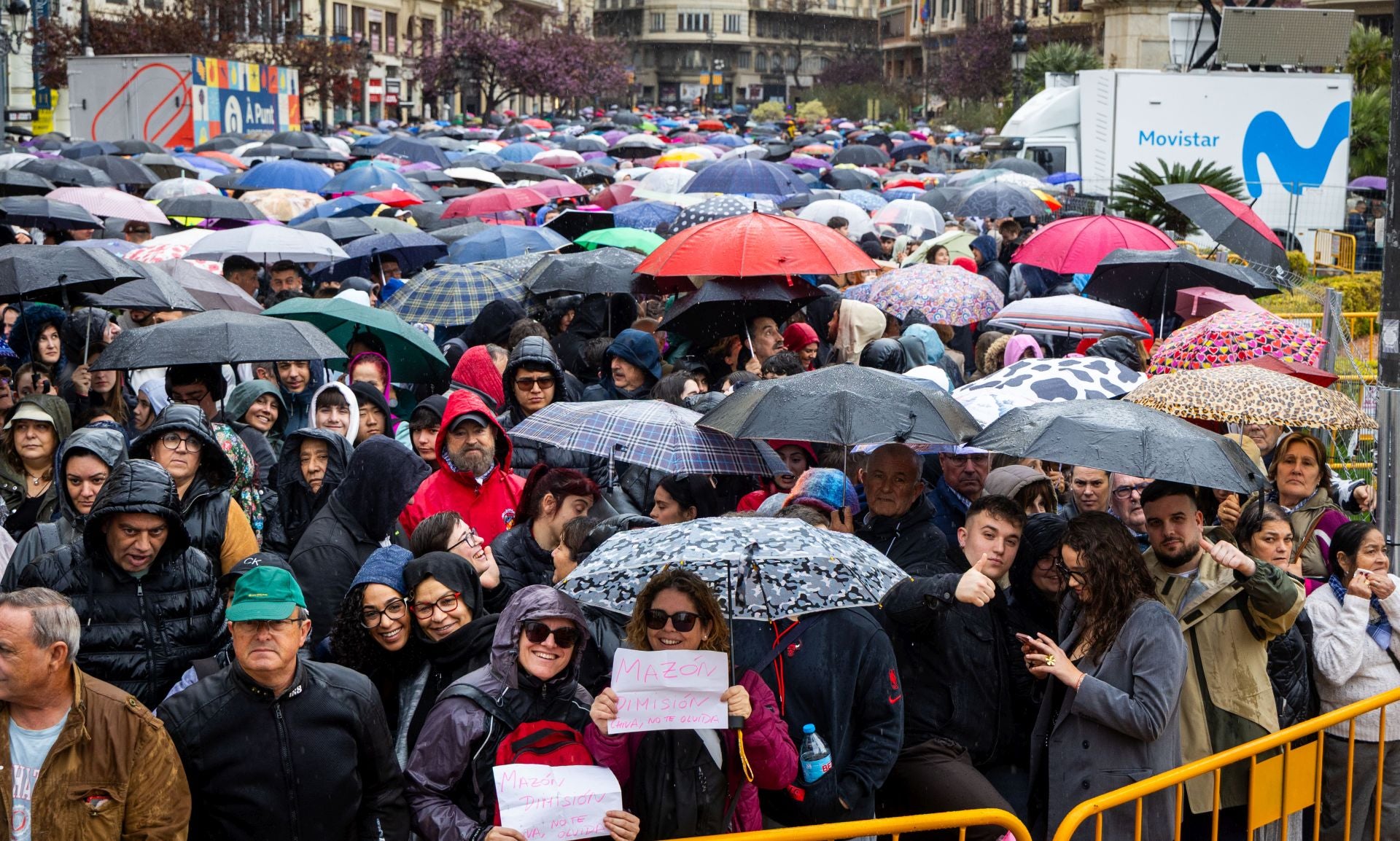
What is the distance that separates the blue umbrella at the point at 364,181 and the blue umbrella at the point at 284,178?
0.62 ft

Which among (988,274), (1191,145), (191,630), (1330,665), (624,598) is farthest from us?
(1191,145)

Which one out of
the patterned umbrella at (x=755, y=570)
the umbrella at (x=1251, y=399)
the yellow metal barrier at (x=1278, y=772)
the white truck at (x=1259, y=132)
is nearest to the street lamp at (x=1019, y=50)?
the white truck at (x=1259, y=132)

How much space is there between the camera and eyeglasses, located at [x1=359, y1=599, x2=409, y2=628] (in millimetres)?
4656

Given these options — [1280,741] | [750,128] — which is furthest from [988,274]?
[750,128]

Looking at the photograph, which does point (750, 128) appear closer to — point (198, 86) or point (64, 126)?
point (64, 126)

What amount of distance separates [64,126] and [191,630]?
46.0 meters

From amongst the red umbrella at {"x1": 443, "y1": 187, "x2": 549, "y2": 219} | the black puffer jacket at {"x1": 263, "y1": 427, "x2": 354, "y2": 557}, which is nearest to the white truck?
the red umbrella at {"x1": 443, "y1": 187, "x2": 549, "y2": 219}

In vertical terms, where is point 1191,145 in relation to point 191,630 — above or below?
above

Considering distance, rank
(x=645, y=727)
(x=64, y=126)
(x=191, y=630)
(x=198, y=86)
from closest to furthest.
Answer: (x=645, y=727) < (x=191, y=630) < (x=198, y=86) < (x=64, y=126)

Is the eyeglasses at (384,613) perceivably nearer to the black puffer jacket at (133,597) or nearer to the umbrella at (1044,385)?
the black puffer jacket at (133,597)

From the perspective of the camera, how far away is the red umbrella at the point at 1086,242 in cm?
1123

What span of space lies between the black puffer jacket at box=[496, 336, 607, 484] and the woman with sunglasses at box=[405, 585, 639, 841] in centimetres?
255

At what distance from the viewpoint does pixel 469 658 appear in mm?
4676

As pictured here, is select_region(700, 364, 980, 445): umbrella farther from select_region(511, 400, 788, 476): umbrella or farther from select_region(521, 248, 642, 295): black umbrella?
select_region(521, 248, 642, 295): black umbrella
